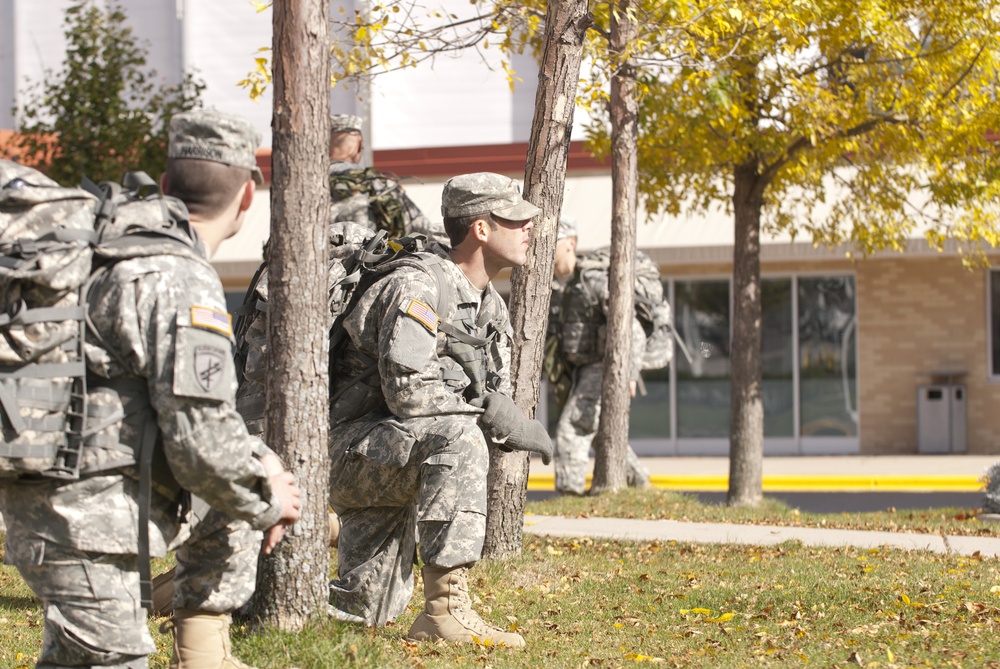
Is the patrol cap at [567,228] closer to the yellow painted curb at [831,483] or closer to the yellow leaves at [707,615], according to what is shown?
the yellow painted curb at [831,483]

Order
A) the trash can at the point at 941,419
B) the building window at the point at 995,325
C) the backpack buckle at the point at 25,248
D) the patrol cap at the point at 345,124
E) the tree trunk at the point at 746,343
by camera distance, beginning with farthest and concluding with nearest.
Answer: the building window at the point at 995,325
the trash can at the point at 941,419
the tree trunk at the point at 746,343
the patrol cap at the point at 345,124
the backpack buckle at the point at 25,248

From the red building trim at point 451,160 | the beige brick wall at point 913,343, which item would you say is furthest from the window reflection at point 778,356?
the red building trim at point 451,160

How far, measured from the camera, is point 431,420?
16.1 feet

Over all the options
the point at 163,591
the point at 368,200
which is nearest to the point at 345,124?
the point at 368,200

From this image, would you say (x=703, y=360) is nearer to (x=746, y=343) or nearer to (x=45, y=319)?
(x=746, y=343)

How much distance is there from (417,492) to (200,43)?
18503 mm

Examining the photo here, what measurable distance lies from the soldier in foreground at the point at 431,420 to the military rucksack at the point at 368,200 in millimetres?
2475

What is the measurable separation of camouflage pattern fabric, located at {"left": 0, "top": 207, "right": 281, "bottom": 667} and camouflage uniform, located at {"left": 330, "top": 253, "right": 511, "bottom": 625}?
4.48 feet

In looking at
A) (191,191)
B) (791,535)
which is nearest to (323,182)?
(191,191)

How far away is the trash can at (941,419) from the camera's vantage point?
1756 centimetres

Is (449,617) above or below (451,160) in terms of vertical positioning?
below

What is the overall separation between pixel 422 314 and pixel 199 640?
148 centimetres

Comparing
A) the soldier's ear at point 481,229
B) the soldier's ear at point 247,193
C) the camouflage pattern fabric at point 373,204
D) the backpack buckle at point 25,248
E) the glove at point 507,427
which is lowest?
the glove at point 507,427

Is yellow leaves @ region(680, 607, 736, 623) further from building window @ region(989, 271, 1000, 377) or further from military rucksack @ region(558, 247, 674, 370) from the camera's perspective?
building window @ region(989, 271, 1000, 377)
